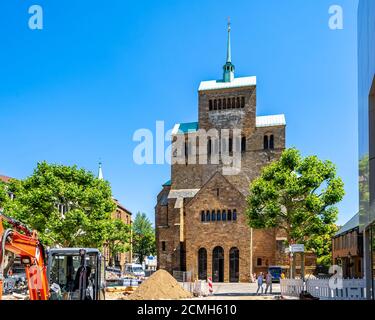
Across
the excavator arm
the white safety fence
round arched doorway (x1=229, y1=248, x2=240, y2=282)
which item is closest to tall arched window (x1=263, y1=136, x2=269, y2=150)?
round arched doorway (x1=229, y1=248, x2=240, y2=282)

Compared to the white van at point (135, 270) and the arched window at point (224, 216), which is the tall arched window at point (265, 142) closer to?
the arched window at point (224, 216)

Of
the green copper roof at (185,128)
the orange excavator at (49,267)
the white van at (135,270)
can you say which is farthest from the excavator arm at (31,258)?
the green copper roof at (185,128)

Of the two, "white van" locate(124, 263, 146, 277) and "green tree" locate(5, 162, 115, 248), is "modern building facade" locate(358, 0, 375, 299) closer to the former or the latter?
"green tree" locate(5, 162, 115, 248)

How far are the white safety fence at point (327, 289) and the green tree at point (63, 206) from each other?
1821cm

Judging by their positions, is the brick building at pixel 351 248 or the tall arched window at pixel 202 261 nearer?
the brick building at pixel 351 248

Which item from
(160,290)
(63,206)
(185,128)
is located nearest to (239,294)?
(160,290)

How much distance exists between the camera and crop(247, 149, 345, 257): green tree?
112 ft

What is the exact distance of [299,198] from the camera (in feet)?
117

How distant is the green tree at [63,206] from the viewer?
4216 centimetres

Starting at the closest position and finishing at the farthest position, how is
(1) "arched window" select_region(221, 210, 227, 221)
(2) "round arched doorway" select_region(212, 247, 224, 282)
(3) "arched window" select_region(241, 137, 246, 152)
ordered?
(2) "round arched doorway" select_region(212, 247, 224, 282)
(1) "arched window" select_region(221, 210, 227, 221)
(3) "arched window" select_region(241, 137, 246, 152)
